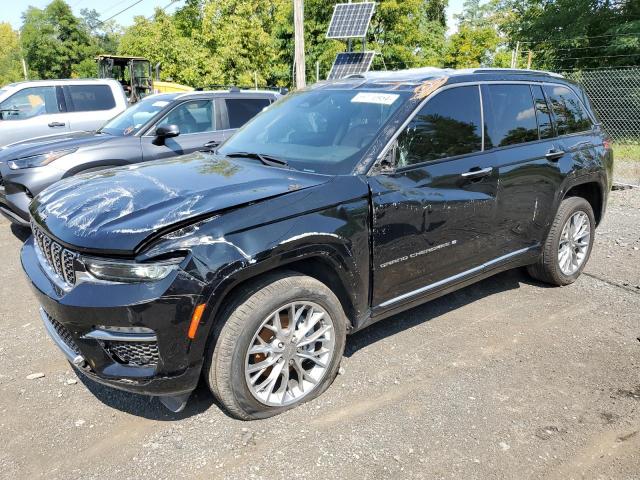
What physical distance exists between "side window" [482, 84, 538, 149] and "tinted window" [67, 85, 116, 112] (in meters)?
8.00

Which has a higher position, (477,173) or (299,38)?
(299,38)

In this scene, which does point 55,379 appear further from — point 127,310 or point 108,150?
point 108,150

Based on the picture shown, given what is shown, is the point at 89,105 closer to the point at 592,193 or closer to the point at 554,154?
the point at 554,154

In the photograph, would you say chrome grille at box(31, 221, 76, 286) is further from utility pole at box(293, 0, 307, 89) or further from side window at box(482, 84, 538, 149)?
utility pole at box(293, 0, 307, 89)

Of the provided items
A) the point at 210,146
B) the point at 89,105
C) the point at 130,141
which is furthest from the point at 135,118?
the point at 89,105

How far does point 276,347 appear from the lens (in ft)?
9.43

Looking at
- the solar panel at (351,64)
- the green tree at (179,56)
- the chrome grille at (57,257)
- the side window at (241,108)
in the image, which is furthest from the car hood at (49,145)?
the green tree at (179,56)

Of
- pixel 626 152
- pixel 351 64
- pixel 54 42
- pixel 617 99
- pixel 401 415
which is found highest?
pixel 54 42

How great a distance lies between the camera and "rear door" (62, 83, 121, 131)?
9.53 meters

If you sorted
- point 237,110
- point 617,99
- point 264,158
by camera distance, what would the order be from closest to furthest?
point 264,158, point 237,110, point 617,99

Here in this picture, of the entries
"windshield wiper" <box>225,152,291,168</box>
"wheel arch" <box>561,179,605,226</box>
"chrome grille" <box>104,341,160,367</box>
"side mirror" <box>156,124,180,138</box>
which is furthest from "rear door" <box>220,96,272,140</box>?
"chrome grille" <box>104,341,160,367</box>

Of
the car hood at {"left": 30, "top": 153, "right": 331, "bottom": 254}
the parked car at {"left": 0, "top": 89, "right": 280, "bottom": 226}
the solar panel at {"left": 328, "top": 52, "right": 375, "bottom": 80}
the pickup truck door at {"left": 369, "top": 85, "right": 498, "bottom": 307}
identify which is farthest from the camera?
the solar panel at {"left": 328, "top": 52, "right": 375, "bottom": 80}

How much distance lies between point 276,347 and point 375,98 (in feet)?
5.93

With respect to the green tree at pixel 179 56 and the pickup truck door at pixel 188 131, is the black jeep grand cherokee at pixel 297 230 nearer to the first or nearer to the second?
the pickup truck door at pixel 188 131
